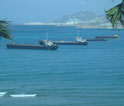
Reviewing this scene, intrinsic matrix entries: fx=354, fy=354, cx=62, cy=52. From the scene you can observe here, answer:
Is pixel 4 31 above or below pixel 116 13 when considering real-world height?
below

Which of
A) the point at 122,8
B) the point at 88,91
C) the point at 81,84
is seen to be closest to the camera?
the point at 122,8

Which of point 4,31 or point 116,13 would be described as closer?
point 4,31

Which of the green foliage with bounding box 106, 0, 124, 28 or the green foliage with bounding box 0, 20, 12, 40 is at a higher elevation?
the green foliage with bounding box 106, 0, 124, 28

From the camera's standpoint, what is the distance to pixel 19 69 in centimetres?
3303

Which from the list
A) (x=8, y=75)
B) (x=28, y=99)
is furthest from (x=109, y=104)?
(x=8, y=75)

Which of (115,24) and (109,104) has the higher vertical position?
(115,24)

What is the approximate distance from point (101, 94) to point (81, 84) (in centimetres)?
412

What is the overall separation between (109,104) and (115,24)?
41.6 ft

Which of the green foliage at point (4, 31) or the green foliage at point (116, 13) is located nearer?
the green foliage at point (4, 31)

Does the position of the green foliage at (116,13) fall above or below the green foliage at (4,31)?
above

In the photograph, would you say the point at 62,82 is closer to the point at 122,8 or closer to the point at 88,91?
the point at 88,91

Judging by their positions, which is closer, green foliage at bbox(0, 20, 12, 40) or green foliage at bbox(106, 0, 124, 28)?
green foliage at bbox(0, 20, 12, 40)

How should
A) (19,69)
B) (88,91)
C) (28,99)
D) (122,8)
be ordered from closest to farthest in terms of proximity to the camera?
(122,8) → (28,99) → (88,91) → (19,69)

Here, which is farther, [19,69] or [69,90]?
[19,69]
